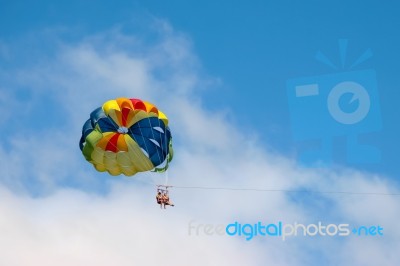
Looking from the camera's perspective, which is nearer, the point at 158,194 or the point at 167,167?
the point at 158,194

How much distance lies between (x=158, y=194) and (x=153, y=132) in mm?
3558

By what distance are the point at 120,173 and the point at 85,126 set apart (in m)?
3.23

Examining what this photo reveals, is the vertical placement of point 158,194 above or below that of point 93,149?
below

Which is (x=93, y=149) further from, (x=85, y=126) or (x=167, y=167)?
(x=167, y=167)

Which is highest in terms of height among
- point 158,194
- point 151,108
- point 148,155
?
point 151,108

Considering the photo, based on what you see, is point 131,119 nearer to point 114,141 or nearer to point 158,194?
point 114,141

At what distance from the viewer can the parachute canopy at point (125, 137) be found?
127ft

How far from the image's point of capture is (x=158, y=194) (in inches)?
1485

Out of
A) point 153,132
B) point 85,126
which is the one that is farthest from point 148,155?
point 85,126

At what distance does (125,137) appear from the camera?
128 ft

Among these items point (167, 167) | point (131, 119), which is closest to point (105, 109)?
point (131, 119)

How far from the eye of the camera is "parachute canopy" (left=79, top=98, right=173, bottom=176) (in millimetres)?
38781

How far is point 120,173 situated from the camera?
131 ft

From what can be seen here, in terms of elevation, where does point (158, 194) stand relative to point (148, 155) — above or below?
below
